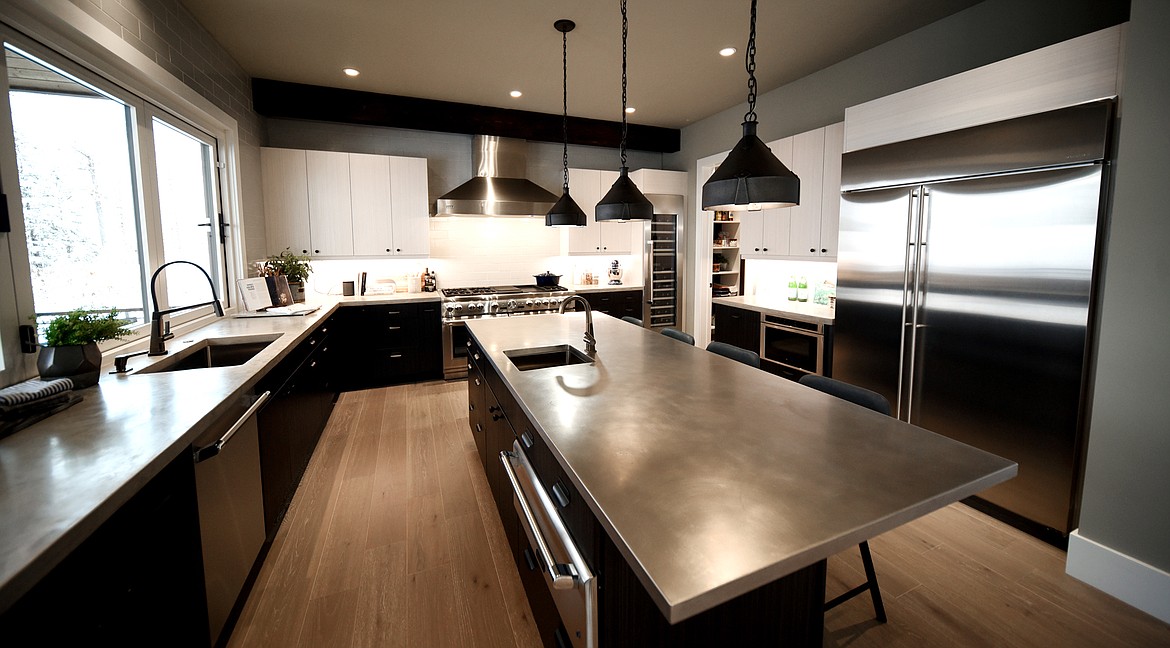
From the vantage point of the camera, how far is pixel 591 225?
6.01 metres

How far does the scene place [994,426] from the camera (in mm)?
2580

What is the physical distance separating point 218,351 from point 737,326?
13.0 ft

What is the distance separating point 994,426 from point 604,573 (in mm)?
A: 2509

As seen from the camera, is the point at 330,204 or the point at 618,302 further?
the point at 618,302

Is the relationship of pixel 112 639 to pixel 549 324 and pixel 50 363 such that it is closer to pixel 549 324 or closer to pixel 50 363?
pixel 50 363

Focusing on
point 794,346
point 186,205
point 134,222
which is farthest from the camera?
point 794,346

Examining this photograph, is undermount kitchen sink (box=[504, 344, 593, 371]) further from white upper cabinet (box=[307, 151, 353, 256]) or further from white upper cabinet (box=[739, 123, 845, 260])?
white upper cabinet (box=[307, 151, 353, 256])

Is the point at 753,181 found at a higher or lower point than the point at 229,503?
higher

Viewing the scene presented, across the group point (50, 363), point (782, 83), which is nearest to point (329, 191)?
point (50, 363)

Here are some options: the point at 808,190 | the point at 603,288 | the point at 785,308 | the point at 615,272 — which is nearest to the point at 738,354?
the point at 785,308

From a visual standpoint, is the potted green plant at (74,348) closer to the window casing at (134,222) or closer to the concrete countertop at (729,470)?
the window casing at (134,222)

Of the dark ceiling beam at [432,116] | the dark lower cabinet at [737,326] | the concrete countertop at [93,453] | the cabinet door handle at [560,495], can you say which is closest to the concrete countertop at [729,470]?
the cabinet door handle at [560,495]

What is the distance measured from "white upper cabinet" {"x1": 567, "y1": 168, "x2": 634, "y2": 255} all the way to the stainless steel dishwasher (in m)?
4.27

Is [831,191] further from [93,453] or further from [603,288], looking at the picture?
[93,453]
